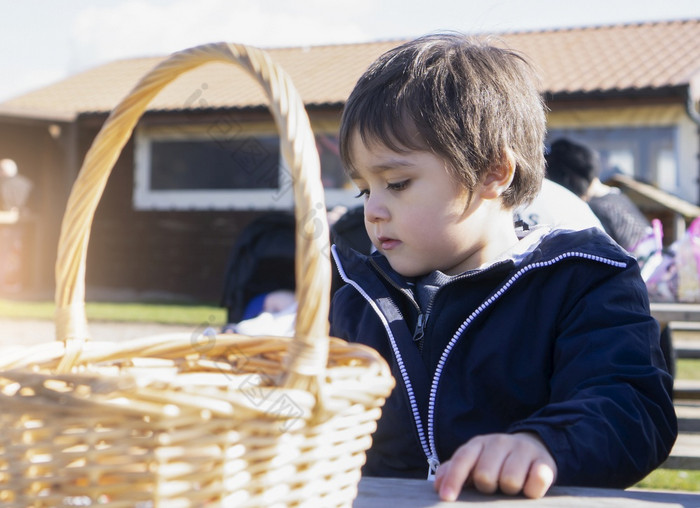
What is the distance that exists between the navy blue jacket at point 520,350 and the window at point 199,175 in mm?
9591

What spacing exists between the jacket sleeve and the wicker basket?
304 mm

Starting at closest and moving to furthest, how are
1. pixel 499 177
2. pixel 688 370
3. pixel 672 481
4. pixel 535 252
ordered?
pixel 535 252, pixel 499 177, pixel 672 481, pixel 688 370

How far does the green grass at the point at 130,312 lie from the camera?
8336 millimetres

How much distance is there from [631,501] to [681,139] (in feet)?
30.9

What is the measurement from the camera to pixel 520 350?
1371 mm

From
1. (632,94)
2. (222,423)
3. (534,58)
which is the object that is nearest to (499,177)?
(222,423)

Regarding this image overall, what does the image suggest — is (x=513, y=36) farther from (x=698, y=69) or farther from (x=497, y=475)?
(x=497, y=475)

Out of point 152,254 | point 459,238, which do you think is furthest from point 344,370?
point 152,254

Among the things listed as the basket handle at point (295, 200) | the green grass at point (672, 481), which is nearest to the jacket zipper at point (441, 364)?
the basket handle at point (295, 200)

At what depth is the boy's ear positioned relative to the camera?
1.52 meters

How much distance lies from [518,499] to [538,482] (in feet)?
0.10

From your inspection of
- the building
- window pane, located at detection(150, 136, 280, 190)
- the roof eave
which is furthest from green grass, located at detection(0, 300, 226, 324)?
the roof eave

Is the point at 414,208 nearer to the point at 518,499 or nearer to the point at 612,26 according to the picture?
the point at 518,499

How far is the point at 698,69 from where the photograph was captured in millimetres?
9641
